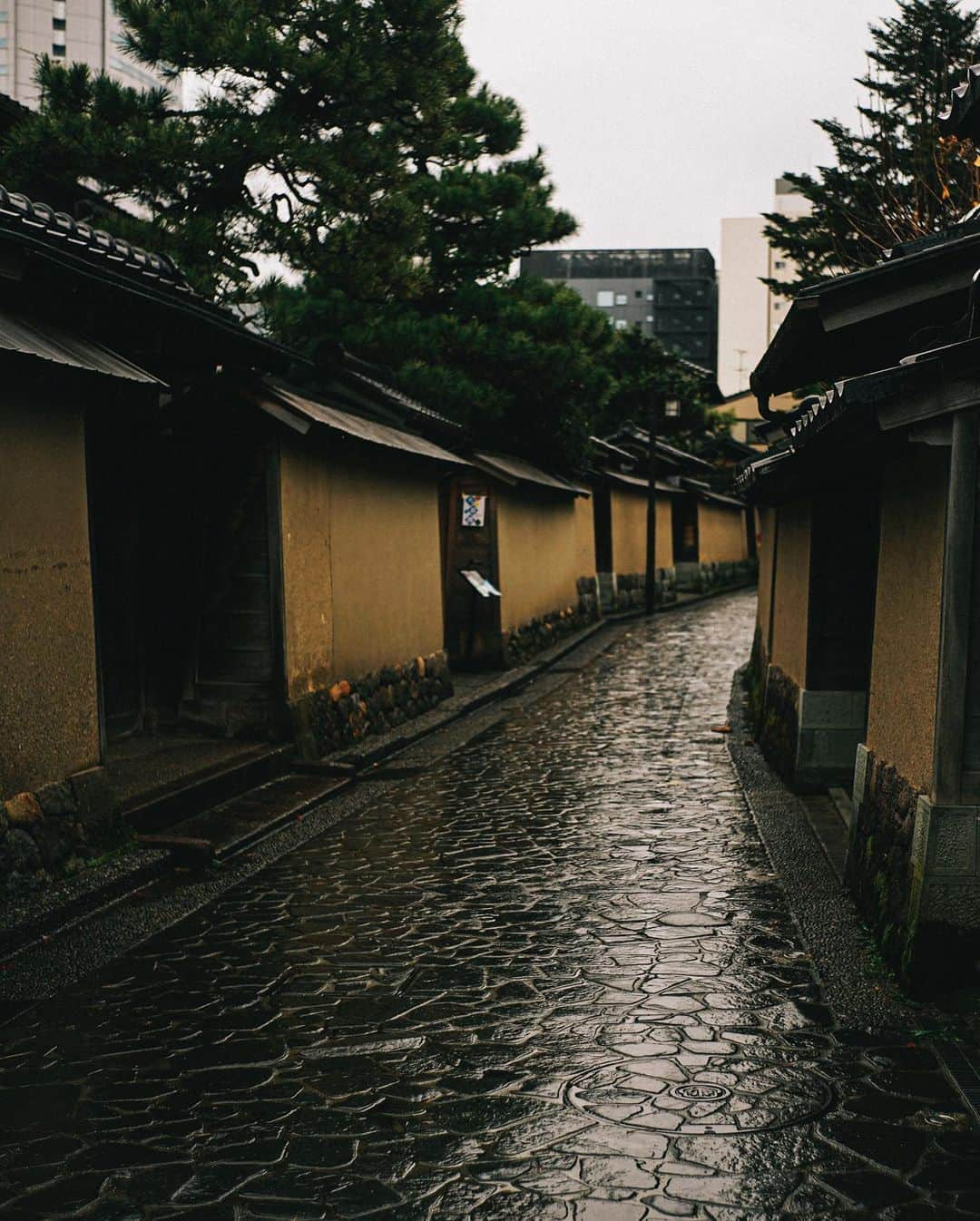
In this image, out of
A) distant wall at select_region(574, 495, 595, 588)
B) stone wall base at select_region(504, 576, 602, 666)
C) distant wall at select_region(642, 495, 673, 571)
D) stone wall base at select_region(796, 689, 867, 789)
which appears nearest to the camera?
stone wall base at select_region(796, 689, 867, 789)

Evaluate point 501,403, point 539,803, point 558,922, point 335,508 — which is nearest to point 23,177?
point 335,508

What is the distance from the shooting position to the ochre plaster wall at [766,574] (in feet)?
59.0

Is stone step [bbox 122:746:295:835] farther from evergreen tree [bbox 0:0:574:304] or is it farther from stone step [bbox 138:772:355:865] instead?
evergreen tree [bbox 0:0:574:304]

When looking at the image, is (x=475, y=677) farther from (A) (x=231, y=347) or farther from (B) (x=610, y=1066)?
(B) (x=610, y=1066)

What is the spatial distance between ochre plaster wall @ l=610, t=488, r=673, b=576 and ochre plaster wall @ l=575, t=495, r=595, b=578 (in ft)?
9.00

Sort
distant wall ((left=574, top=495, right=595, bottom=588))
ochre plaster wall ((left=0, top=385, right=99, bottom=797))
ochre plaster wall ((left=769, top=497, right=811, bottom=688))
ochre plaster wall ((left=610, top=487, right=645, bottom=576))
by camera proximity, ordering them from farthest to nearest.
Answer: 1. ochre plaster wall ((left=610, top=487, right=645, bottom=576))
2. distant wall ((left=574, top=495, right=595, bottom=588))
3. ochre plaster wall ((left=769, top=497, right=811, bottom=688))
4. ochre plaster wall ((left=0, top=385, right=99, bottom=797))

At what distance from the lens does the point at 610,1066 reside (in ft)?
19.7

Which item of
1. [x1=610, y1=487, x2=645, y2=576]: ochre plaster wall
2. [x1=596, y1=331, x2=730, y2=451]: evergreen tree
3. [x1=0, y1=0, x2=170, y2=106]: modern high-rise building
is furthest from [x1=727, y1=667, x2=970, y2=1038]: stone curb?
[x1=0, y1=0, x2=170, y2=106]: modern high-rise building

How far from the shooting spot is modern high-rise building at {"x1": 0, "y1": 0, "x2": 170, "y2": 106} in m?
93.6

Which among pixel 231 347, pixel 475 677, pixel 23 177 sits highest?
pixel 23 177

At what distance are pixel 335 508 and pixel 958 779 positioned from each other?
A: 1040 cm

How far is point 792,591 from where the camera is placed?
47.2 feet

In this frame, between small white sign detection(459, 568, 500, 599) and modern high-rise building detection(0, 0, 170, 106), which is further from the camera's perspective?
modern high-rise building detection(0, 0, 170, 106)

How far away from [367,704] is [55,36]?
329ft
